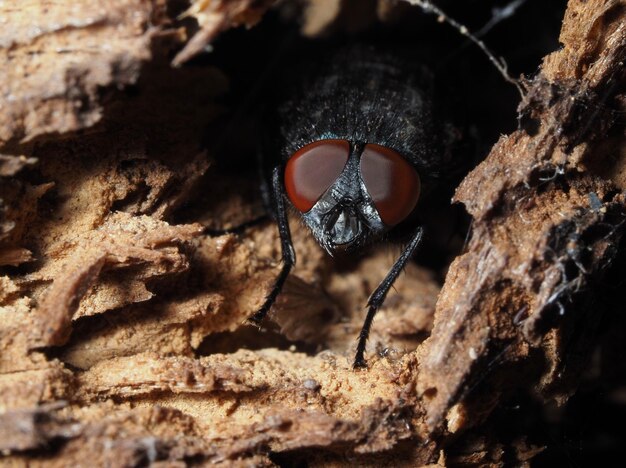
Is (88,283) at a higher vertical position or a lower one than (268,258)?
lower

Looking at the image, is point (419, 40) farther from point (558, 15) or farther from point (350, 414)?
point (350, 414)

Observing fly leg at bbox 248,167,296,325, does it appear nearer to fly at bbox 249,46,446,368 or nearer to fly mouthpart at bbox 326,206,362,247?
fly at bbox 249,46,446,368

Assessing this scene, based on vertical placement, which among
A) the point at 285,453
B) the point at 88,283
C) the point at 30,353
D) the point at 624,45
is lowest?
the point at 285,453

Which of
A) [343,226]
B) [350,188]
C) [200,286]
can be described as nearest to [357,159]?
[350,188]

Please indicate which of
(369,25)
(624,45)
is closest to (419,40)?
(369,25)

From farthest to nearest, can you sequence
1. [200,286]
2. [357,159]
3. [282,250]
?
[282,250]
[357,159]
[200,286]

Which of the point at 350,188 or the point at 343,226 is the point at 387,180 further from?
the point at 343,226

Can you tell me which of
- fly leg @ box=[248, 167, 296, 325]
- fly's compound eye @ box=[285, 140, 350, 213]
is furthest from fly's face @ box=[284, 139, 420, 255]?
fly leg @ box=[248, 167, 296, 325]
